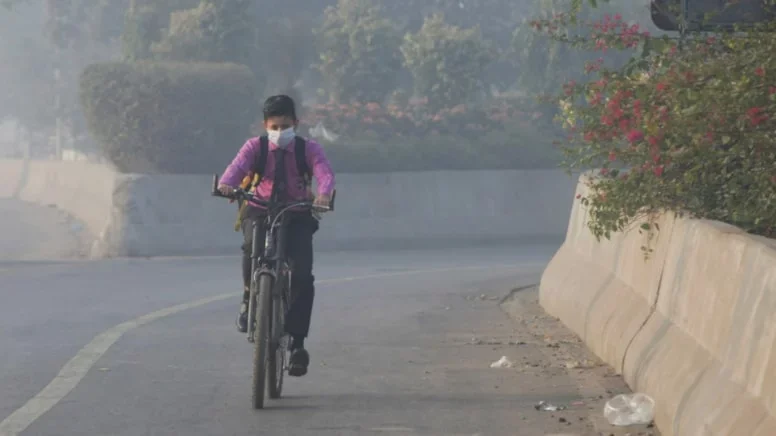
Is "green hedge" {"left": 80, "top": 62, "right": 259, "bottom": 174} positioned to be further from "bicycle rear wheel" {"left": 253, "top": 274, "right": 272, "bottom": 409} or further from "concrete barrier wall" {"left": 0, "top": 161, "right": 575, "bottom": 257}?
"bicycle rear wheel" {"left": 253, "top": 274, "right": 272, "bottom": 409}

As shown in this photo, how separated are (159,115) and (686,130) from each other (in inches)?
844

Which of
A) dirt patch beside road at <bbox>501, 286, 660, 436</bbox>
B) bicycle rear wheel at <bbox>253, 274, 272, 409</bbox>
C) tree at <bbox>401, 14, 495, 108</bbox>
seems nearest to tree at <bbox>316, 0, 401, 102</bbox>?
tree at <bbox>401, 14, 495, 108</bbox>

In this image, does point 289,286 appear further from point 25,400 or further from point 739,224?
point 739,224

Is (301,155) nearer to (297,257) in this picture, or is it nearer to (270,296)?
(297,257)

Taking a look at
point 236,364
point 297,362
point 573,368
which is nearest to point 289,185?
point 297,362

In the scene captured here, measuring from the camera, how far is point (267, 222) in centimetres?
940

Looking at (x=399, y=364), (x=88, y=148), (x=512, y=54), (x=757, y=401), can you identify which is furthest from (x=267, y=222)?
(x=88, y=148)

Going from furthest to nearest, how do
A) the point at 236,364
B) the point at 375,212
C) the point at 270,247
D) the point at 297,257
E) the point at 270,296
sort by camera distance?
the point at 375,212, the point at 236,364, the point at 297,257, the point at 270,247, the point at 270,296

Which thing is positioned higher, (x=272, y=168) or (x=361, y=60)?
(x=272, y=168)

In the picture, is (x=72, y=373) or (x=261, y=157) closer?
(x=261, y=157)

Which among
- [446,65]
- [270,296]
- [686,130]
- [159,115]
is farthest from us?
[446,65]

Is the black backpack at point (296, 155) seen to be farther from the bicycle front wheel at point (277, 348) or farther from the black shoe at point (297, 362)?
the black shoe at point (297, 362)

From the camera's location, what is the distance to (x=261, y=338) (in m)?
8.82

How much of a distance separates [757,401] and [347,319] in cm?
846
